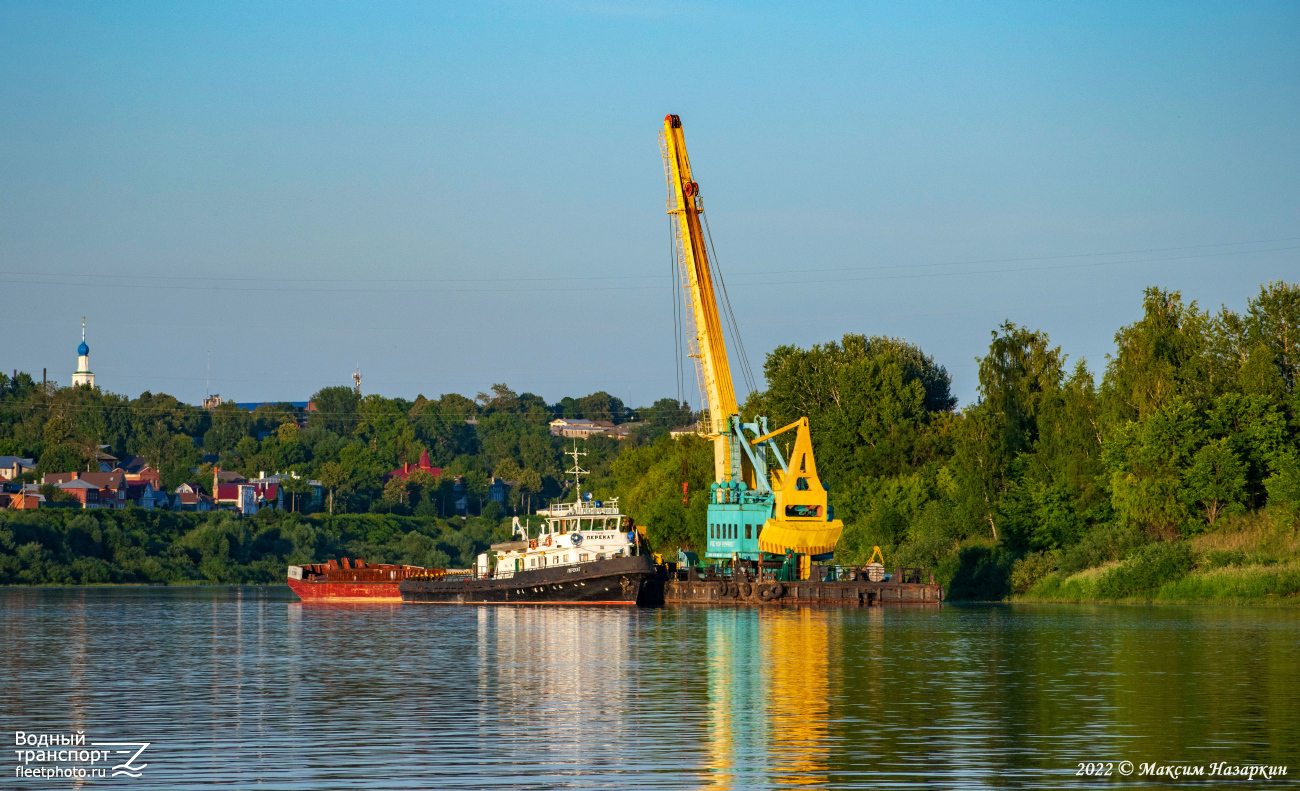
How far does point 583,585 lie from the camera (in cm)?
7294

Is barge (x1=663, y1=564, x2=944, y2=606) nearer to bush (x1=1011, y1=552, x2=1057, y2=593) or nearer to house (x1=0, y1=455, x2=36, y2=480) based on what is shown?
bush (x1=1011, y1=552, x2=1057, y2=593)

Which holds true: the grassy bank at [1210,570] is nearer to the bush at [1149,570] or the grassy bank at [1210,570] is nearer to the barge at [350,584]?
the bush at [1149,570]

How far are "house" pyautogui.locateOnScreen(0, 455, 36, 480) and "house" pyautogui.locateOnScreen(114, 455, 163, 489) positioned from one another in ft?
34.1

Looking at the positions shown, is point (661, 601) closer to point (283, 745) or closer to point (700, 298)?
point (700, 298)

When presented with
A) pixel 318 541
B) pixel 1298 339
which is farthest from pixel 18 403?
pixel 1298 339

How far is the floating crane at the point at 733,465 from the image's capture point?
72688mm

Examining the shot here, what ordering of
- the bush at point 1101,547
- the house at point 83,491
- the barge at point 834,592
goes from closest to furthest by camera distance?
the barge at point 834,592 < the bush at point 1101,547 < the house at point 83,491

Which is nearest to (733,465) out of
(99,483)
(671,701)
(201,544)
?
(671,701)

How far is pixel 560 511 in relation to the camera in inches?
3024

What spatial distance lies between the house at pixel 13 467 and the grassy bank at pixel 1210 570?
13335cm

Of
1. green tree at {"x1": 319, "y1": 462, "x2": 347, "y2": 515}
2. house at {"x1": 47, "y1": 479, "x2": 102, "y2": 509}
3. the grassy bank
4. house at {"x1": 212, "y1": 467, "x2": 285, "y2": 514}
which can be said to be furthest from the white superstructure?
green tree at {"x1": 319, "y1": 462, "x2": 347, "y2": 515}

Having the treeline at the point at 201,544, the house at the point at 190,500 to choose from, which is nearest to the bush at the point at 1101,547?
the treeline at the point at 201,544

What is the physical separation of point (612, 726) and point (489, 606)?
53.3m

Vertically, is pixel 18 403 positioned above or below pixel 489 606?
above
